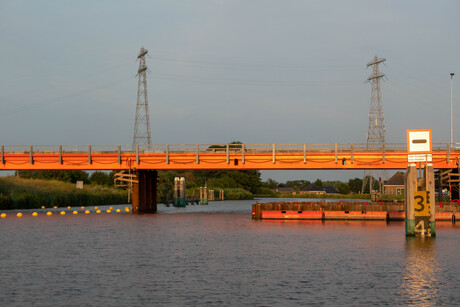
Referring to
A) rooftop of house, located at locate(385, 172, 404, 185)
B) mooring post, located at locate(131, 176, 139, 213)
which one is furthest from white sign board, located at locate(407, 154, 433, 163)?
rooftop of house, located at locate(385, 172, 404, 185)

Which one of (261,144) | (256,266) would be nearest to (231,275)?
(256,266)

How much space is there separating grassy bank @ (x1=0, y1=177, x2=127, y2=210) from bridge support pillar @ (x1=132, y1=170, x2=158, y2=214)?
53.0 ft

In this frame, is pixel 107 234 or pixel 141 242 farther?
pixel 107 234

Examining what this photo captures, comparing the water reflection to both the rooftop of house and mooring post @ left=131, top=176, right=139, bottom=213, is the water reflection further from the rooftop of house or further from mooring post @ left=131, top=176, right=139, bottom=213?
the rooftop of house

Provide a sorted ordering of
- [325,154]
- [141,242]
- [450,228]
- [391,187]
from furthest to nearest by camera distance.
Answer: [391,187] < [325,154] < [450,228] < [141,242]

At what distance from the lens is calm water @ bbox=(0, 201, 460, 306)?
2252 centimetres

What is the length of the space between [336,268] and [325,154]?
40568 millimetres

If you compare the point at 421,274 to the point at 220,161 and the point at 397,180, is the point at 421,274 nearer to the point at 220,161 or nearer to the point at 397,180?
the point at 220,161

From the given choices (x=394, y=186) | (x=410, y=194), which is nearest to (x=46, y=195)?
(x=410, y=194)

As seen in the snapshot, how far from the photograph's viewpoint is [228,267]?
97.9 ft

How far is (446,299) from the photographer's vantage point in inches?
861

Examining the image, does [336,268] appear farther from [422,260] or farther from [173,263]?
[173,263]

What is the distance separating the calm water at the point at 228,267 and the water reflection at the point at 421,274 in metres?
0.04

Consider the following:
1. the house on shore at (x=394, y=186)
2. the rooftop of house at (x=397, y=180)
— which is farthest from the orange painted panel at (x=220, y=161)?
the rooftop of house at (x=397, y=180)
